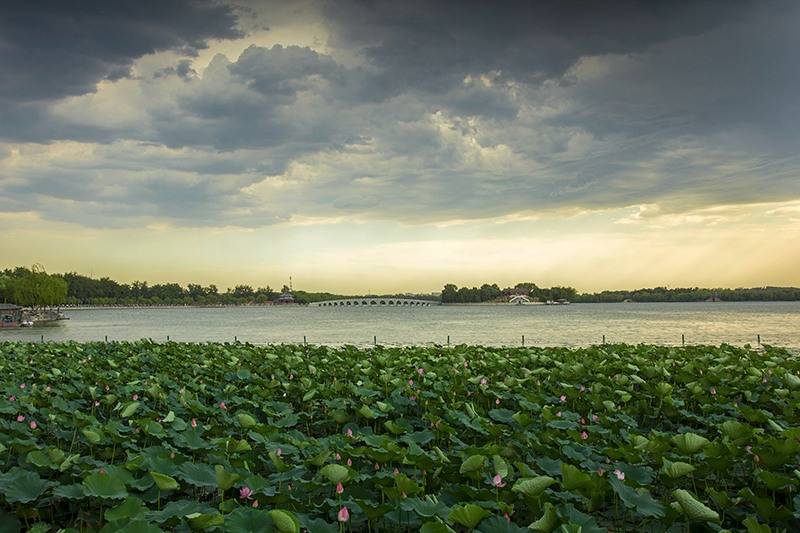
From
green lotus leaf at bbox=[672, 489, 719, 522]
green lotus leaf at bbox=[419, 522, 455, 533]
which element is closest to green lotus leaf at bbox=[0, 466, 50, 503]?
green lotus leaf at bbox=[419, 522, 455, 533]

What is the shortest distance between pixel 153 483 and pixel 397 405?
11.7ft

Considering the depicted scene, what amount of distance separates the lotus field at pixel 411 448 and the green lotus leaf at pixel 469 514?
1 centimetres

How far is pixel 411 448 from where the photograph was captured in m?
4.94

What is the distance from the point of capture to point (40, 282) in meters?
92.8

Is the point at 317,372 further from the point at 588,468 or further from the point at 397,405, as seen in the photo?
the point at 588,468

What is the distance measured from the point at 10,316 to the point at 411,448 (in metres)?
82.5

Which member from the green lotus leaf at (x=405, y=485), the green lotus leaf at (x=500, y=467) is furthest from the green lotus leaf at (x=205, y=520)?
the green lotus leaf at (x=500, y=467)

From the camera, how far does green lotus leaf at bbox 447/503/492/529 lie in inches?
130

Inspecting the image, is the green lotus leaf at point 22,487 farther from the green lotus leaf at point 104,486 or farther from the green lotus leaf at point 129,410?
the green lotus leaf at point 129,410

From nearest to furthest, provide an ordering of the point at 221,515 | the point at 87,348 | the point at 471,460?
the point at 221,515 → the point at 471,460 → the point at 87,348

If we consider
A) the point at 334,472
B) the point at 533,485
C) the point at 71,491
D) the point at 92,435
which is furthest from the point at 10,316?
the point at 533,485

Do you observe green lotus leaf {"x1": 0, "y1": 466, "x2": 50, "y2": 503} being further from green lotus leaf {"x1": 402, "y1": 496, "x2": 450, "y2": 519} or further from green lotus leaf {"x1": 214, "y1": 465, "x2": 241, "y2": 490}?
green lotus leaf {"x1": 402, "y1": 496, "x2": 450, "y2": 519}

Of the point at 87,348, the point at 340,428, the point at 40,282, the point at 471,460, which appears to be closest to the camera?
the point at 471,460

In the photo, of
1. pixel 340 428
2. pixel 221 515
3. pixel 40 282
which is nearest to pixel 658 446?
pixel 221 515
